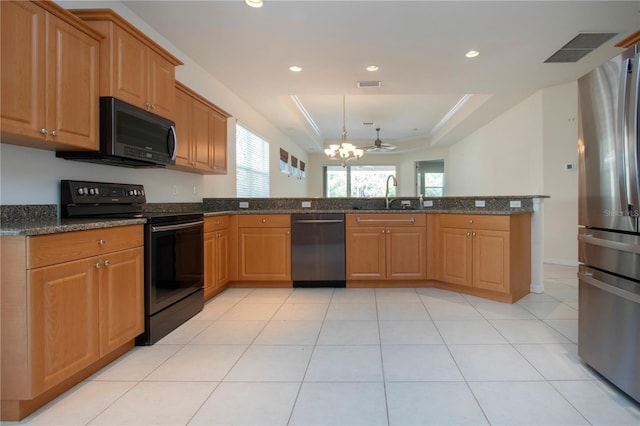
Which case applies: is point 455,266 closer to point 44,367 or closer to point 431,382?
point 431,382

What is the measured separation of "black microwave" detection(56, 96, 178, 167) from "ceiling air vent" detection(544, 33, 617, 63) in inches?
158

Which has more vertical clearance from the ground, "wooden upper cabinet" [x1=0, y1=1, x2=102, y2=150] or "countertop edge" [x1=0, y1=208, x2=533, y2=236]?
"wooden upper cabinet" [x1=0, y1=1, x2=102, y2=150]

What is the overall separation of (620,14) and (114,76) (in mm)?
4151

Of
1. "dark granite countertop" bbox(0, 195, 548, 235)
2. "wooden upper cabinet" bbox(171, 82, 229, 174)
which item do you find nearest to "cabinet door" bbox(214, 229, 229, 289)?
"dark granite countertop" bbox(0, 195, 548, 235)

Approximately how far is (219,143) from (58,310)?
2.65 metres

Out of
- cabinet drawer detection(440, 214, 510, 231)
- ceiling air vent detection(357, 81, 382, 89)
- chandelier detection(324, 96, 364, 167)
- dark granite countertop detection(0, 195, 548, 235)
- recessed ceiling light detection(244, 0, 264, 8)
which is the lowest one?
cabinet drawer detection(440, 214, 510, 231)

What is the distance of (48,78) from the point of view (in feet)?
5.94

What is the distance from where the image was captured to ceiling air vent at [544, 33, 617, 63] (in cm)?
333

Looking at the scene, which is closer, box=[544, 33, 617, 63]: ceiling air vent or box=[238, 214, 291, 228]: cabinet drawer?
box=[544, 33, 617, 63]: ceiling air vent

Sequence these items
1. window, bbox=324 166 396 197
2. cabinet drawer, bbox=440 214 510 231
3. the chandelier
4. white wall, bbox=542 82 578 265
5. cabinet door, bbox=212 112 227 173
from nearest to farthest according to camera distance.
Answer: cabinet drawer, bbox=440 214 510 231
cabinet door, bbox=212 112 227 173
white wall, bbox=542 82 578 265
the chandelier
window, bbox=324 166 396 197

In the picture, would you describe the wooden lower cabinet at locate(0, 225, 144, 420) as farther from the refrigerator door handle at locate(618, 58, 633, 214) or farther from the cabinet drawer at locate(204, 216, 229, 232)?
the refrigerator door handle at locate(618, 58, 633, 214)

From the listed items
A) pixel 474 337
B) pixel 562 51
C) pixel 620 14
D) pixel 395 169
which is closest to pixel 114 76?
pixel 474 337

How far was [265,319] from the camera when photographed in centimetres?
292

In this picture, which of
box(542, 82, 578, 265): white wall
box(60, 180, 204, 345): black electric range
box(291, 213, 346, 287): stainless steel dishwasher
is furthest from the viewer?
box(542, 82, 578, 265): white wall
